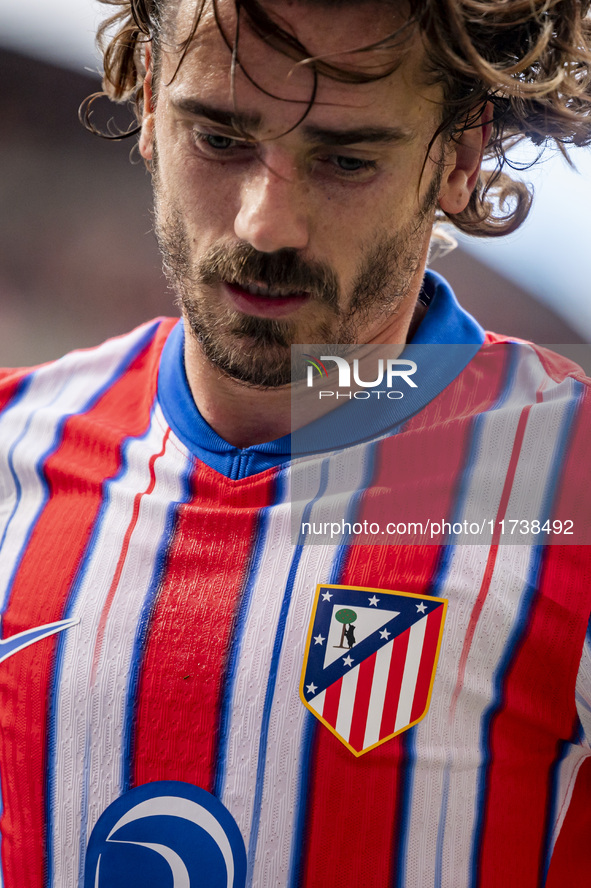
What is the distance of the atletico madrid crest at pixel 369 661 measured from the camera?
3.56 ft

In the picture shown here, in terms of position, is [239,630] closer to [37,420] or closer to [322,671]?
[322,671]

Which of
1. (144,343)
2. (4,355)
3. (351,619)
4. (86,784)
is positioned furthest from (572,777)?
(4,355)

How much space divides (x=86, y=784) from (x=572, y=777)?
62cm

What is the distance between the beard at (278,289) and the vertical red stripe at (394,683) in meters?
0.38

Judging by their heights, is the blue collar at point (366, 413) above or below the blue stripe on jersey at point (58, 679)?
above

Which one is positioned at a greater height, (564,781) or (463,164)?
(463,164)

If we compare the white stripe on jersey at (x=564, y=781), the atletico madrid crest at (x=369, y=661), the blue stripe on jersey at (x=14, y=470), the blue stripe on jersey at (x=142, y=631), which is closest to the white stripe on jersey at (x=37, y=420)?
the blue stripe on jersey at (x=14, y=470)

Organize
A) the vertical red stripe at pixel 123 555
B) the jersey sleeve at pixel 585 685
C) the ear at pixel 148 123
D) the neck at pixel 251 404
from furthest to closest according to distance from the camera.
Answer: the ear at pixel 148 123, the neck at pixel 251 404, the vertical red stripe at pixel 123 555, the jersey sleeve at pixel 585 685

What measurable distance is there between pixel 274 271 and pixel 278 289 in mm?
26

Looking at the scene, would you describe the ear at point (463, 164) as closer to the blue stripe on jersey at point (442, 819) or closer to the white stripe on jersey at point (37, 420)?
the white stripe on jersey at point (37, 420)

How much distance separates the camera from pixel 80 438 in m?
1.40

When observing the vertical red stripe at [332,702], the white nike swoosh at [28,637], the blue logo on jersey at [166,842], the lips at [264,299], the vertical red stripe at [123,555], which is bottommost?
the blue logo on jersey at [166,842]

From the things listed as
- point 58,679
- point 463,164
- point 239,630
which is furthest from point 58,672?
point 463,164

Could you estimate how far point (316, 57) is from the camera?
1060 mm
